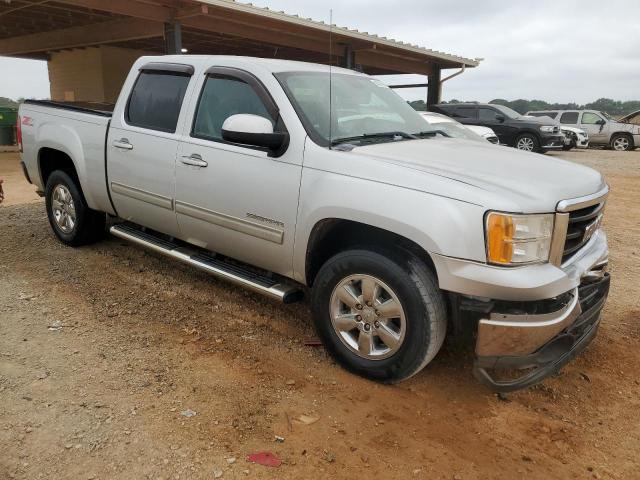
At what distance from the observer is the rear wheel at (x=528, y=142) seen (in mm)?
17109

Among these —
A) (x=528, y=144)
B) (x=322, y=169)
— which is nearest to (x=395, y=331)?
(x=322, y=169)

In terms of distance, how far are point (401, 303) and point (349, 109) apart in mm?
1566

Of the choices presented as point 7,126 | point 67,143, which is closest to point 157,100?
point 67,143

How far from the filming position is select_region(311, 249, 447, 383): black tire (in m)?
2.82

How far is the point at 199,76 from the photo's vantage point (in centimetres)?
402

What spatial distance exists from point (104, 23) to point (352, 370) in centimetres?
1313

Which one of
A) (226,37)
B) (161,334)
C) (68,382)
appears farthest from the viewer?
(226,37)

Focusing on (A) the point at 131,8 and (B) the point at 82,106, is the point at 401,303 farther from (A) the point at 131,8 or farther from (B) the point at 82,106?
(A) the point at 131,8

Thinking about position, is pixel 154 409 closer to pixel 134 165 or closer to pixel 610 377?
pixel 134 165

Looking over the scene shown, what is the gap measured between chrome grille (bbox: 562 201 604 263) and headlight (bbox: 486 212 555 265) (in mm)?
257

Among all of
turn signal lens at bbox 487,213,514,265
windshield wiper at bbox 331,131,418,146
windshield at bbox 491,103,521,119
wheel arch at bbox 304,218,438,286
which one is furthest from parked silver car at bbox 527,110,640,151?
turn signal lens at bbox 487,213,514,265

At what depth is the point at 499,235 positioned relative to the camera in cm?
256

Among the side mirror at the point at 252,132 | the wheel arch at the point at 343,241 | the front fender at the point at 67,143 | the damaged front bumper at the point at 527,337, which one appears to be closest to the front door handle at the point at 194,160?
the side mirror at the point at 252,132

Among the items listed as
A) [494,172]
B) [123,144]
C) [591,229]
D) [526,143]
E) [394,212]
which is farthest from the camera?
[526,143]
